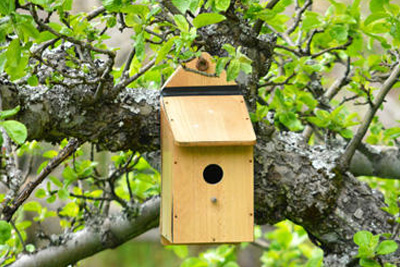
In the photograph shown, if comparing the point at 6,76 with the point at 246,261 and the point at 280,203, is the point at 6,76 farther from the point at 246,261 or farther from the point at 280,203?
the point at 246,261

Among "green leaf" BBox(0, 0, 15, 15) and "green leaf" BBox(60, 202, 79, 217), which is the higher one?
"green leaf" BBox(0, 0, 15, 15)

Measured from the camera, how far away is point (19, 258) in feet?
7.67

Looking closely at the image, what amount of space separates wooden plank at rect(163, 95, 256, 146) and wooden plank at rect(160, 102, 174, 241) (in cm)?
5

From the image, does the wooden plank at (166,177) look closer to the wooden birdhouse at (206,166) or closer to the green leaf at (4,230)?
the wooden birdhouse at (206,166)

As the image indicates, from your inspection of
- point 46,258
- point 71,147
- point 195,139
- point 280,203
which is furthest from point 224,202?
point 46,258

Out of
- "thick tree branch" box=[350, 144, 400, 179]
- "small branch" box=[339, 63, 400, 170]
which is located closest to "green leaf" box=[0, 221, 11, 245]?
"small branch" box=[339, 63, 400, 170]

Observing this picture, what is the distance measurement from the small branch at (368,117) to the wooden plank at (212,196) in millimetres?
576

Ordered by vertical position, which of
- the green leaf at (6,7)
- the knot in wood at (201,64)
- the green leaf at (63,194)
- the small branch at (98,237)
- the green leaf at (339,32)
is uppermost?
the green leaf at (6,7)

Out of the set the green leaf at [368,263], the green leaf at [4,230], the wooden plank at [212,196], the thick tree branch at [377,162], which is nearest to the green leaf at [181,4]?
the wooden plank at [212,196]

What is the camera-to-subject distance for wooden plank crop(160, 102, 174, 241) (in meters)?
1.70

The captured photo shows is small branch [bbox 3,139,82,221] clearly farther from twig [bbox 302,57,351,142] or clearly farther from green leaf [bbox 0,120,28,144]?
twig [bbox 302,57,351,142]

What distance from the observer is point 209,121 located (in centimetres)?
167

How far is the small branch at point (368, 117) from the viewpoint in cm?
211

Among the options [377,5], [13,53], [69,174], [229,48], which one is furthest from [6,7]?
[377,5]
